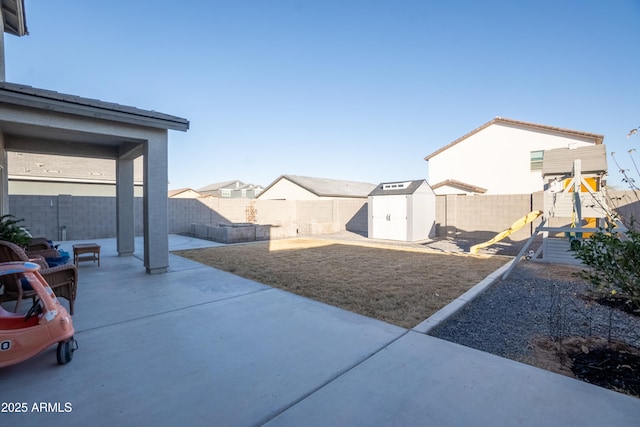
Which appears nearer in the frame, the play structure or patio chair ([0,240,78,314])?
patio chair ([0,240,78,314])

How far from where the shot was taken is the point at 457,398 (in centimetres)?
228

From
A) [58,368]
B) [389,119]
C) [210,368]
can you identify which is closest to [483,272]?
[210,368]

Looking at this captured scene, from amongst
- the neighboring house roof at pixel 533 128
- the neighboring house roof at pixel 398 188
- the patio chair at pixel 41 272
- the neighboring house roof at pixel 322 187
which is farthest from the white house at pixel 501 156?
the patio chair at pixel 41 272

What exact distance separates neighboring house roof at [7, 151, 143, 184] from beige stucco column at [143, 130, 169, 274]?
12996 millimetres

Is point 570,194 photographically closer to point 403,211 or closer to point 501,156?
point 403,211

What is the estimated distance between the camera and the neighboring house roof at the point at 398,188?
43.1 ft

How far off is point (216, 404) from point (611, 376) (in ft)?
10.9

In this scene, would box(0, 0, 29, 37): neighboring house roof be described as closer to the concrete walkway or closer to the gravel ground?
the concrete walkway

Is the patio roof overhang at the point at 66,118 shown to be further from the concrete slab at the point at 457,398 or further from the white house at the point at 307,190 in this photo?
the white house at the point at 307,190

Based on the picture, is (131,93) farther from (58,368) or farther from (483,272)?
(483,272)

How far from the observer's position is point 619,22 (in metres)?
5.84

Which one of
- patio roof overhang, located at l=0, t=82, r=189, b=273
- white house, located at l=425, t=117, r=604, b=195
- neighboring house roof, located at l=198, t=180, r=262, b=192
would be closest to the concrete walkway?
patio roof overhang, located at l=0, t=82, r=189, b=273

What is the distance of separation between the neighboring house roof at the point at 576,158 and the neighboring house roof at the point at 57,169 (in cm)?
2038

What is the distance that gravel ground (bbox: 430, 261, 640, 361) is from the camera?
3.38 m
